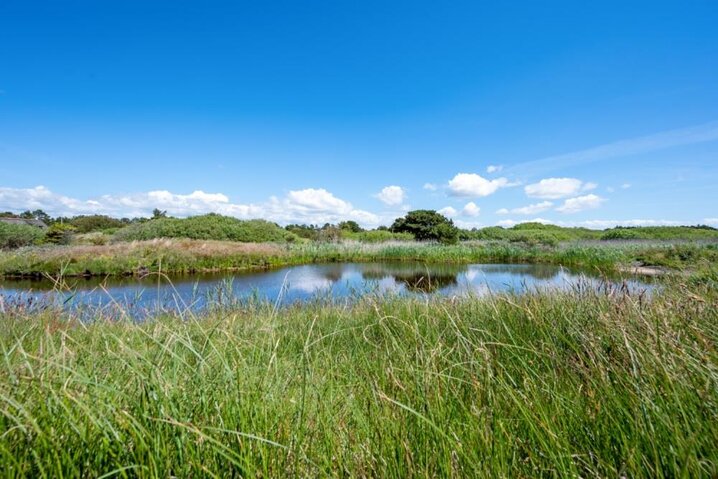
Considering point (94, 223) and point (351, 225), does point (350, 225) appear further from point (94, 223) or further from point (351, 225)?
point (94, 223)

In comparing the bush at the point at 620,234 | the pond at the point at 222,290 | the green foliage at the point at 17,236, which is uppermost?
the bush at the point at 620,234

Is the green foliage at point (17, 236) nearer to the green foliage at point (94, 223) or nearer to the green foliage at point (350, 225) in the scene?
the green foliage at point (94, 223)

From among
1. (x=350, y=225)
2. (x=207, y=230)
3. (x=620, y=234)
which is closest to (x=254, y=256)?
(x=207, y=230)

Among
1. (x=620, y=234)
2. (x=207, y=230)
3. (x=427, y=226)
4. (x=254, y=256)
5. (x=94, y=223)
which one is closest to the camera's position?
(x=254, y=256)

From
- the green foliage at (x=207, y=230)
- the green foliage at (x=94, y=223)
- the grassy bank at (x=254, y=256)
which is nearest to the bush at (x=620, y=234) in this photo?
the grassy bank at (x=254, y=256)

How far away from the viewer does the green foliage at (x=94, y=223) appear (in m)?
31.4

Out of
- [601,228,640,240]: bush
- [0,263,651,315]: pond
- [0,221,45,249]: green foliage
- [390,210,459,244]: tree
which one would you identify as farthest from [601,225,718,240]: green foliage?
[0,221,45,249]: green foliage

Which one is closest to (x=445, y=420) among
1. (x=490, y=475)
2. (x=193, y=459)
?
(x=490, y=475)

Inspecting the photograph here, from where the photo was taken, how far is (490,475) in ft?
2.43

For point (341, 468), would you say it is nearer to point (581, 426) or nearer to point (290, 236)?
point (581, 426)

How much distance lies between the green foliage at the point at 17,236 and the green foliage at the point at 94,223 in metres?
14.4

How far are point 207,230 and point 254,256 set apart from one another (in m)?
10.2

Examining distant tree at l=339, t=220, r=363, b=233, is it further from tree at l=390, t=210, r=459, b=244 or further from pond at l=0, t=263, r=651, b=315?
pond at l=0, t=263, r=651, b=315

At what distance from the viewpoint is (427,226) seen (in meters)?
28.3
